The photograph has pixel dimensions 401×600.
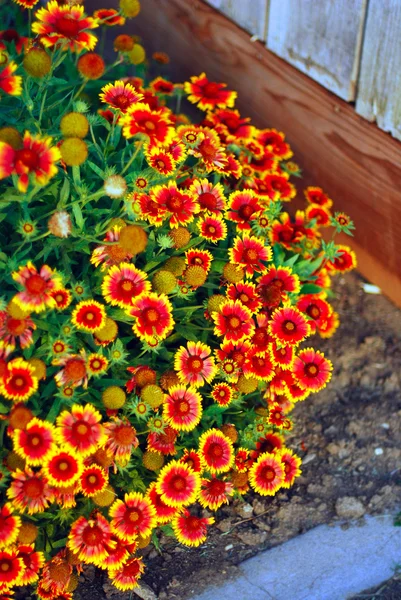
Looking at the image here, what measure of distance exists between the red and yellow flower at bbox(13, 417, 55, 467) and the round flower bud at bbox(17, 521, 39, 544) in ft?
0.54

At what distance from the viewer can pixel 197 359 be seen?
6.40ft

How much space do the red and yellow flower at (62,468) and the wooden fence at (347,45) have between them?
1488mm

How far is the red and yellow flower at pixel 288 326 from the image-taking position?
206cm

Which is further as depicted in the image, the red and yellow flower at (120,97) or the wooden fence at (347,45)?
the wooden fence at (347,45)

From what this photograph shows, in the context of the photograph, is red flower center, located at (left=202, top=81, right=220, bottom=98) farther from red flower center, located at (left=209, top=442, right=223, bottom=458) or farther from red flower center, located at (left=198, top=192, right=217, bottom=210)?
red flower center, located at (left=209, top=442, right=223, bottom=458)

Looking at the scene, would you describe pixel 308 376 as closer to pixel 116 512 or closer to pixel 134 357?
pixel 134 357

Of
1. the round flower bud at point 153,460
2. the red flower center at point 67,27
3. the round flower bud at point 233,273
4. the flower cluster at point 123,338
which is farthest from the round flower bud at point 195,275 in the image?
the red flower center at point 67,27

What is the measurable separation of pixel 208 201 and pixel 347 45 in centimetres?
91

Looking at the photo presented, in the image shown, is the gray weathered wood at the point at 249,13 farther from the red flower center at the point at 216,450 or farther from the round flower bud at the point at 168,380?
the red flower center at the point at 216,450

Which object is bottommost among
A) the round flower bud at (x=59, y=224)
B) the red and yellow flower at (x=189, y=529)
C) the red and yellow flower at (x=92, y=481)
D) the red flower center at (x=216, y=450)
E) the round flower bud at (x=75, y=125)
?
the red and yellow flower at (x=189, y=529)

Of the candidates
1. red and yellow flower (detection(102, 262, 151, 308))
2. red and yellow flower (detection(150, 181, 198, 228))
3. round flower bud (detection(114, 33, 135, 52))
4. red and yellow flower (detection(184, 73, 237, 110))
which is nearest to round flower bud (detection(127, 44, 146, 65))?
round flower bud (detection(114, 33, 135, 52))

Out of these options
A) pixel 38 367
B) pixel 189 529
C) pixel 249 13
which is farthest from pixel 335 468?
pixel 249 13

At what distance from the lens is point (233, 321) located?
1.99 meters

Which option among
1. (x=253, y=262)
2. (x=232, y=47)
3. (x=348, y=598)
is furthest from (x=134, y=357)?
(x=232, y=47)
